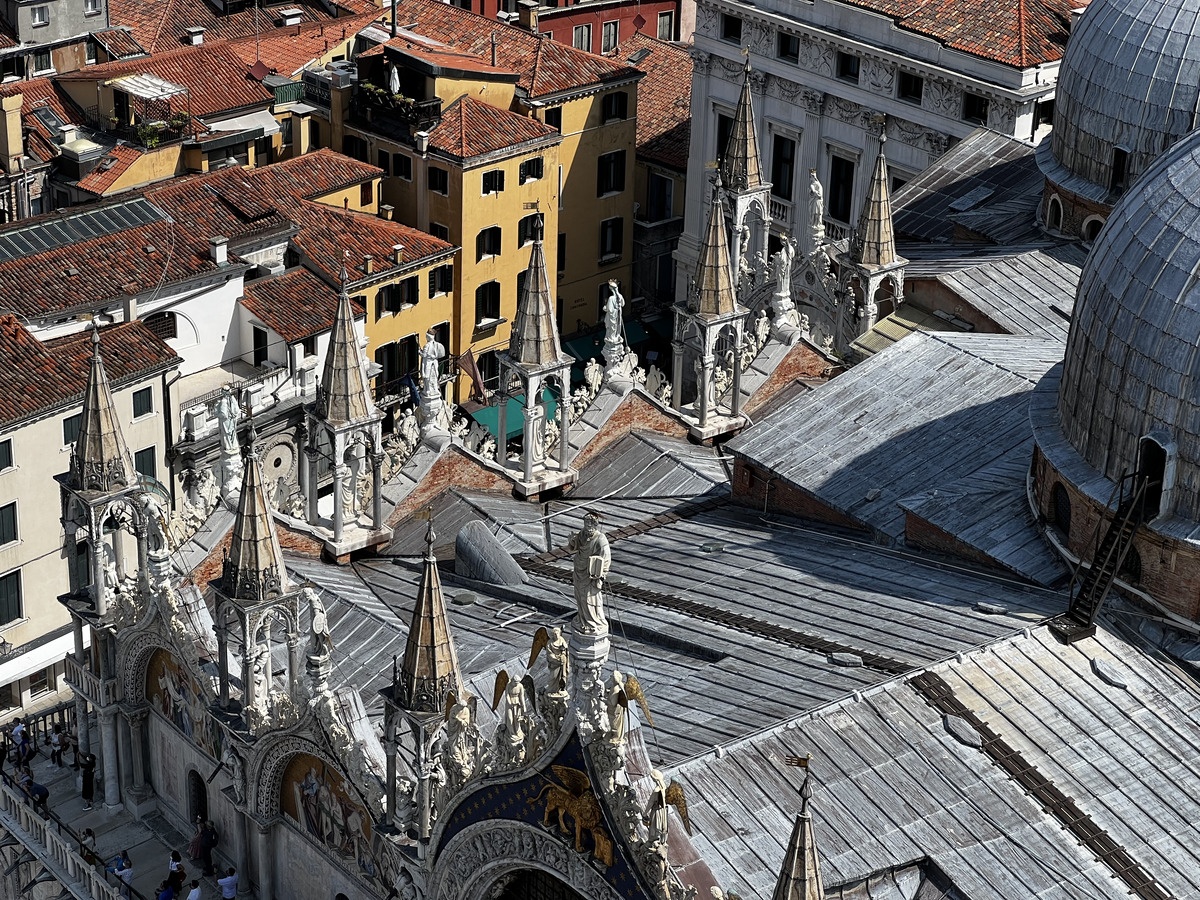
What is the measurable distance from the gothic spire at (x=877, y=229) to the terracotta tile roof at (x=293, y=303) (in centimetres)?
1958

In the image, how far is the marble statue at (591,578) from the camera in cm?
3447

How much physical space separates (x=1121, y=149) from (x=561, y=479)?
53.1ft

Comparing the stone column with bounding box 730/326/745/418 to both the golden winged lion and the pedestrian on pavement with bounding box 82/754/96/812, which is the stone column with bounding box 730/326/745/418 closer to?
the pedestrian on pavement with bounding box 82/754/96/812

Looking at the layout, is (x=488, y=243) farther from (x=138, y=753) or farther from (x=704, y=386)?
(x=138, y=753)

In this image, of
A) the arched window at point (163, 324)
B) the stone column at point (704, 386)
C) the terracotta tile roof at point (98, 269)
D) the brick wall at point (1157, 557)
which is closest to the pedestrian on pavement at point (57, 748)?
the stone column at point (704, 386)

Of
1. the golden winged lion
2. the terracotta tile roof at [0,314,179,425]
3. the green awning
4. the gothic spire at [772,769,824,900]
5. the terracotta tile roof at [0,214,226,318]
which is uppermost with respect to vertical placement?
the gothic spire at [772,769,824,900]

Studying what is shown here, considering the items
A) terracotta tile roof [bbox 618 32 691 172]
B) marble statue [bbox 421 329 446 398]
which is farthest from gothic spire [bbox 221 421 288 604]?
terracotta tile roof [bbox 618 32 691 172]

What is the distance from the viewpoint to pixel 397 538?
2029 inches

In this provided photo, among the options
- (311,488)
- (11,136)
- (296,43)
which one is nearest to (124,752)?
(311,488)

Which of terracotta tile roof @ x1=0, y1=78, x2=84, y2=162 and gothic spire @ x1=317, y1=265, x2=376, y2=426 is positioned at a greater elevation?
gothic spire @ x1=317, y1=265, x2=376, y2=426

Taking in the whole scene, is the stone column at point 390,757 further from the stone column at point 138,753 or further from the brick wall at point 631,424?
the brick wall at point 631,424

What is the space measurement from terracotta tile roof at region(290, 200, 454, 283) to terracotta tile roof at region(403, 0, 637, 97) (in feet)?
28.8

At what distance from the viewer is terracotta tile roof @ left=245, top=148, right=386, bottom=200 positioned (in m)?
78.3

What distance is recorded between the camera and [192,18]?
94.9 meters
